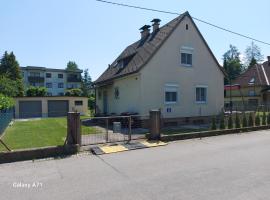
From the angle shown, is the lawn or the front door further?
the front door

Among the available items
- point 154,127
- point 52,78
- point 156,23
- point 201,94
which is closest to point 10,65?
point 52,78

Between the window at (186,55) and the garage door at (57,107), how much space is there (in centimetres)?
2146

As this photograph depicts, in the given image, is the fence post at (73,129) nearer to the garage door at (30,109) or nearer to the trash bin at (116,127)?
the trash bin at (116,127)

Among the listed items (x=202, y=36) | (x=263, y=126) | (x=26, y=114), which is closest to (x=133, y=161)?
(x=263, y=126)

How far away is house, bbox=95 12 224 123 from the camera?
1742cm

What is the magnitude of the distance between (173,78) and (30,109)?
22726mm

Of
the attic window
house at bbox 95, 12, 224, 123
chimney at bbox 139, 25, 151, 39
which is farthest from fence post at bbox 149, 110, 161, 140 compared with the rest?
the attic window

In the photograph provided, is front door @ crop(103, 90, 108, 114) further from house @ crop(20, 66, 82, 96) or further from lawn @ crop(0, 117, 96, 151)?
house @ crop(20, 66, 82, 96)

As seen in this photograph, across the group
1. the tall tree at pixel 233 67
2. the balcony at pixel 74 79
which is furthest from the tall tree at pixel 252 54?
the balcony at pixel 74 79

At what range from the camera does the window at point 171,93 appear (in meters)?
18.1

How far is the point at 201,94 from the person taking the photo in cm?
1997

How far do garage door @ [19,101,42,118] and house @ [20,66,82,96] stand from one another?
26853 millimetres

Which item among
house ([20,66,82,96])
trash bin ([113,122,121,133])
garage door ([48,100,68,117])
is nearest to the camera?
trash bin ([113,122,121,133])

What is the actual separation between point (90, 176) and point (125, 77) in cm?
1294
